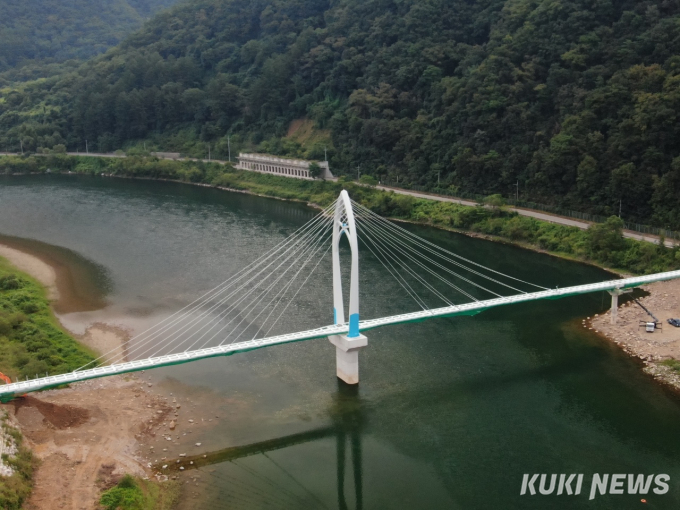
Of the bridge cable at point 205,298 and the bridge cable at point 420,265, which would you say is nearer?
the bridge cable at point 205,298

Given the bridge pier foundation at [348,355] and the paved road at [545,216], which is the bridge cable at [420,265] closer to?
the paved road at [545,216]

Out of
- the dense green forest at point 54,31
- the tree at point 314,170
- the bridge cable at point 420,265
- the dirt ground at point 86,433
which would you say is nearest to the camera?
the dirt ground at point 86,433

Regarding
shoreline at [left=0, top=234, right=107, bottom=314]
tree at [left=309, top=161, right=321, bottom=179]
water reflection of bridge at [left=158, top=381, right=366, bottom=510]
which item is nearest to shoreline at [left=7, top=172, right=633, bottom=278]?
tree at [left=309, top=161, right=321, bottom=179]

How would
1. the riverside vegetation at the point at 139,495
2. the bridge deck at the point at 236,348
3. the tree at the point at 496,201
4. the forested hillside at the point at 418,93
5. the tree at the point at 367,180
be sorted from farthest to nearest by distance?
1. the tree at the point at 367,180
2. the tree at the point at 496,201
3. the forested hillside at the point at 418,93
4. the bridge deck at the point at 236,348
5. the riverside vegetation at the point at 139,495

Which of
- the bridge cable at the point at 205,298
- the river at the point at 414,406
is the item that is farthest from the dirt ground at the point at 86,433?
the bridge cable at the point at 205,298

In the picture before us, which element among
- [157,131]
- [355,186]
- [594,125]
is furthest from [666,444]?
[157,131]

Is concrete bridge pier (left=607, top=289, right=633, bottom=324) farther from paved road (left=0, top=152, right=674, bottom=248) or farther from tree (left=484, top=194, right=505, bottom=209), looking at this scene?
tree (left=484, top=194, right=505, bottom=209)
